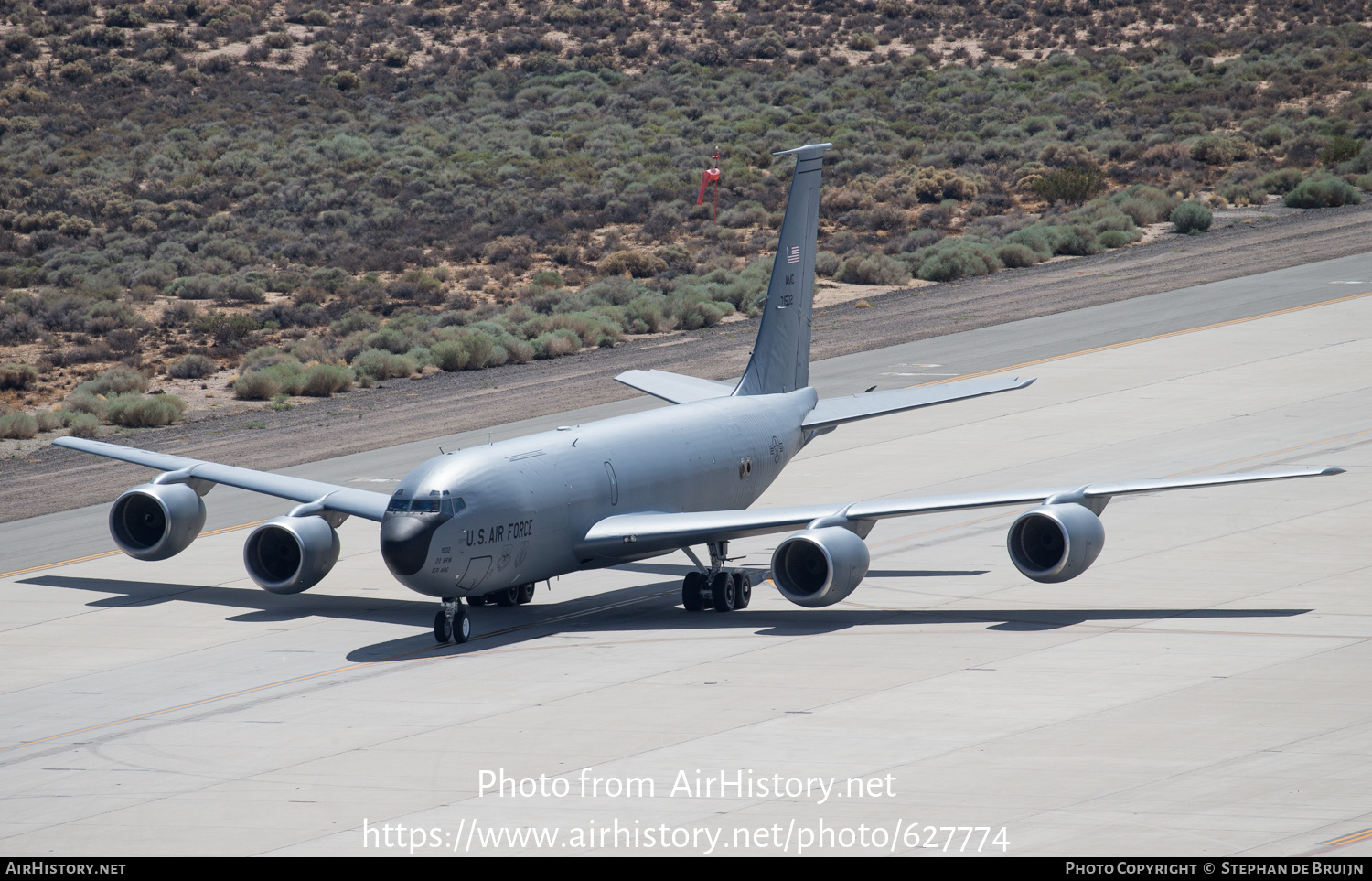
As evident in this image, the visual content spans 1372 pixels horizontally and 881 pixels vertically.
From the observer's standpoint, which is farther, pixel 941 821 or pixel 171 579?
pixel 171 579

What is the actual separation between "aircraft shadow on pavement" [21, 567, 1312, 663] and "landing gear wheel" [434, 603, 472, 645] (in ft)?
0.56

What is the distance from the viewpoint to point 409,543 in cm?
2606

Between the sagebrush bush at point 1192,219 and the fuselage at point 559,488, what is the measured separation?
47145mm

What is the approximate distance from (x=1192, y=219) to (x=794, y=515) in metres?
53.0

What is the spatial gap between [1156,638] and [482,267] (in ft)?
187

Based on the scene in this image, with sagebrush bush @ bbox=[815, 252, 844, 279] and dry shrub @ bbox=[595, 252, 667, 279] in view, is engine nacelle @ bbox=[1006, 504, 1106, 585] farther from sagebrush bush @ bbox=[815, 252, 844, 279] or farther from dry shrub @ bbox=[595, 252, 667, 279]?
dry shrub @ bbox=[595, 252, 667, 279]

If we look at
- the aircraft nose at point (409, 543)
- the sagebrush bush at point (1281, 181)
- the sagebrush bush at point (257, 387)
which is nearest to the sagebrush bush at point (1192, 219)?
the sagebrush bush at point (1281, 181)

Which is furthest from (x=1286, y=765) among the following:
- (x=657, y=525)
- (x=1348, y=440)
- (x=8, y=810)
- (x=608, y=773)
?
(x=1348, y=440)

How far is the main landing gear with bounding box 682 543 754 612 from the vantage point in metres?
29.4

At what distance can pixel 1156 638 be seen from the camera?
25.9m

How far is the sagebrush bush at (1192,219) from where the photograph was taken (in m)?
75.6
